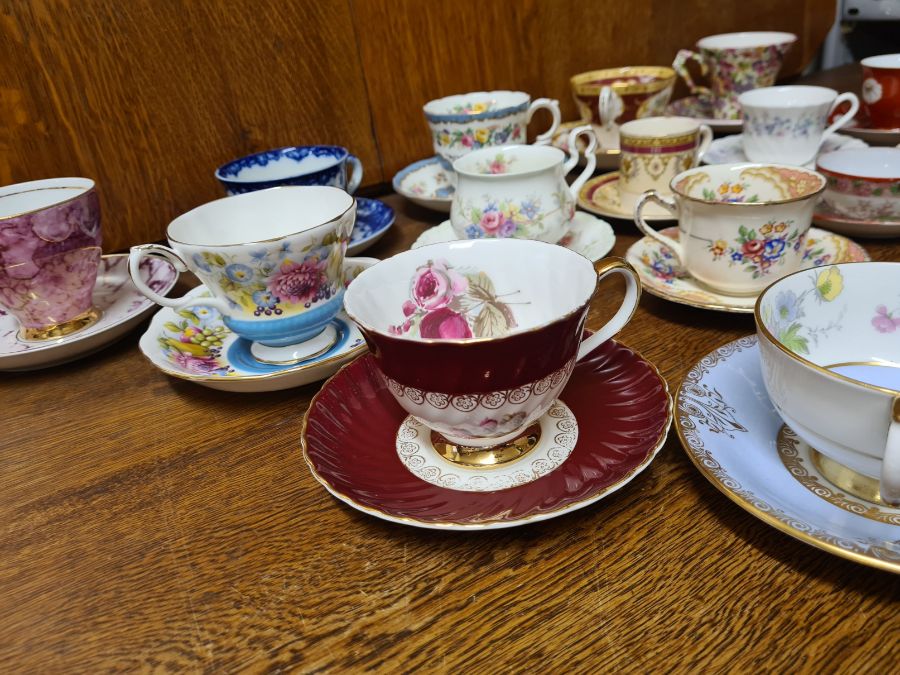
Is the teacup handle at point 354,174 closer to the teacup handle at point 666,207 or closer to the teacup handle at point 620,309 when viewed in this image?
the teacup handle at point 666,207

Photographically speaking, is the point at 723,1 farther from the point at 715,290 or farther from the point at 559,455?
the point at 559,455

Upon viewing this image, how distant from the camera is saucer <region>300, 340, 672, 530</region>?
0.41 meters

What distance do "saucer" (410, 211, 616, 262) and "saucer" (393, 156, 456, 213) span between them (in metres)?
0.06

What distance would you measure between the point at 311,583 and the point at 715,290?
1.56 ft

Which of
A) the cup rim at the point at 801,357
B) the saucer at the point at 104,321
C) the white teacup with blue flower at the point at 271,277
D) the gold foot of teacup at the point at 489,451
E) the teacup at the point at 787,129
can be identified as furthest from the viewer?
the teacup at the point at 787,129

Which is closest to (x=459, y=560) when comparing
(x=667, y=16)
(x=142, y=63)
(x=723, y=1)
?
(x=142, y=63)

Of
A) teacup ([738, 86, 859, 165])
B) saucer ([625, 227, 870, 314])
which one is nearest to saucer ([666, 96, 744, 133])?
teacup ([738, 86, 859, 165])

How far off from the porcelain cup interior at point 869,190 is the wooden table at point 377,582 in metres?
0.45

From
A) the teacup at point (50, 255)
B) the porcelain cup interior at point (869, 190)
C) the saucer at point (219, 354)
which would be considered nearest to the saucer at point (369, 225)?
the saucer at point (219, 354)

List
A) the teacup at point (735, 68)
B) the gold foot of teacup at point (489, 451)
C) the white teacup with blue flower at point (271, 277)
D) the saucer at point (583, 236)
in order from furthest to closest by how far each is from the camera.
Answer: the teacup at point (735, 68), the saucer at point (583, 236), the white teacup with blue flower at point (271, 277), the gold foot of teacup at point (489, 451)

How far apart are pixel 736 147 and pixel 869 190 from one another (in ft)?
1.15

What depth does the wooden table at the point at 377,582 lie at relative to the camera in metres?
0.35

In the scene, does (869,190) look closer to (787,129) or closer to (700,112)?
(787,129)

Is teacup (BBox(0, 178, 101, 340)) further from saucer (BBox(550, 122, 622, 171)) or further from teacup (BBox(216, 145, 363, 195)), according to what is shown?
saucer (BBox(550, 122, 622, 171))
